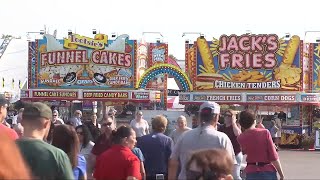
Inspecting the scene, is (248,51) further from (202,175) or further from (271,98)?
(202,175)

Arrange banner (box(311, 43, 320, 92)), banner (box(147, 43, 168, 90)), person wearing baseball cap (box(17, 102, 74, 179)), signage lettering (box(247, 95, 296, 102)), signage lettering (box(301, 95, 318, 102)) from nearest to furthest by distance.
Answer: person wearing baseball cap (box(17, 102, 74, 179)) < signage lettering (box(301, 95, 318, 102)) < signage lettering (box(247, 95, 296, 102)) < banner (box(311, 43, 320, 92)) < banner (box(147, 43, 168, 90))

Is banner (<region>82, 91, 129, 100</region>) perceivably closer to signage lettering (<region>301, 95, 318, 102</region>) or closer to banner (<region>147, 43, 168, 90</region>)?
banner (<region>147, 43, 168, 90</region>)

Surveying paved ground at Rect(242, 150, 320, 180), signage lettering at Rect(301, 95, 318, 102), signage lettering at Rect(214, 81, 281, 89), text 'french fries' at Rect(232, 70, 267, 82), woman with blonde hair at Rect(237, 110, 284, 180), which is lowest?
paved ground at Rect(242, 150, 320, 180)

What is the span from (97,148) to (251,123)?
6.77 ft

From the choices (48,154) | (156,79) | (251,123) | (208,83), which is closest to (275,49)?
(208,83)

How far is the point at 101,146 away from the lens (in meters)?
8.57

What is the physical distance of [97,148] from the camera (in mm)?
8562

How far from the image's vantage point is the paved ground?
1622 centimetres

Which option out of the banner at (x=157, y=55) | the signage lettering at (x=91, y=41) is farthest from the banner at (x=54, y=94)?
the banner at (x=157, y=55)

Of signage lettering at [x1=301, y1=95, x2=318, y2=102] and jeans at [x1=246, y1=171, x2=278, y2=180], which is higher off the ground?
signage lettering at [x1=301, y1=95, x2=318, y2=102]

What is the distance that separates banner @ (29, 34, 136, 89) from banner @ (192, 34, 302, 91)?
358cm

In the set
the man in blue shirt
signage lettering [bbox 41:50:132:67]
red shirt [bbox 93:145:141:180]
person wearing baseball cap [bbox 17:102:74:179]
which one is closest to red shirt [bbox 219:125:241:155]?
the man in blue shirt

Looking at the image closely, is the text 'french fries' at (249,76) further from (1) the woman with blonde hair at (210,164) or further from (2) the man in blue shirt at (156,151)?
(1) the woman with blonde hair at (210,164)

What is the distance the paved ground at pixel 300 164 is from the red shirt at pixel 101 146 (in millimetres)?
7866
